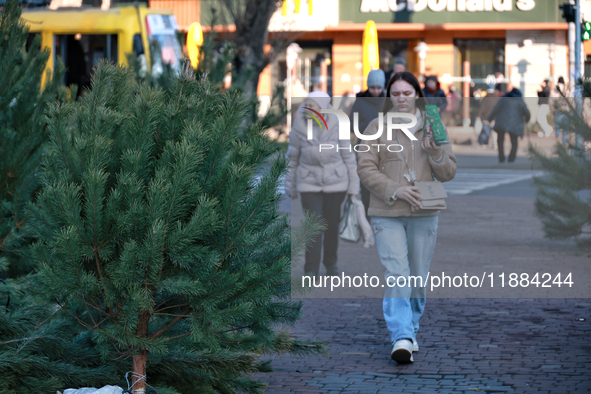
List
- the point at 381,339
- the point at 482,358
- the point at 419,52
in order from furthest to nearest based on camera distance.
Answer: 1. the point at 419,52
2. the point at 381,339
3. the point at 482,358

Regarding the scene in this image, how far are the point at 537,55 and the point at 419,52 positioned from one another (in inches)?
197

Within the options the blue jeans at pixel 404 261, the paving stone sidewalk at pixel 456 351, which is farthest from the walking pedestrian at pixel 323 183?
the blue jeans at pixel 404 261

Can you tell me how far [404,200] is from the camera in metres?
5.45

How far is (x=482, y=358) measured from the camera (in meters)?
5.37

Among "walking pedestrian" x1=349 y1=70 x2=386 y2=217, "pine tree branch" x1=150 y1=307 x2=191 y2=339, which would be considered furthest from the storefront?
"pine tree branch" x1=150 y1=307 x2=191 y2=339

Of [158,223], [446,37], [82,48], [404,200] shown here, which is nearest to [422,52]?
[446,37]

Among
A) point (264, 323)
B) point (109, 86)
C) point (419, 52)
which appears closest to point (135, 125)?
point (109, 86)

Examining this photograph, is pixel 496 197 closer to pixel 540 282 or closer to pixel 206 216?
pixel 540 282

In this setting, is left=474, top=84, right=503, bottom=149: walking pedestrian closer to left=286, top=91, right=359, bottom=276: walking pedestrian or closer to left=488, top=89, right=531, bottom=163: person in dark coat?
left=488, top=89, right=531, bottom=163: person in dark coat

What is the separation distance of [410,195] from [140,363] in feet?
7.48

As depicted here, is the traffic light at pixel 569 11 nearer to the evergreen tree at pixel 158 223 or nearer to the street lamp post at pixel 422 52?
the street lamp post at pixel 422 52

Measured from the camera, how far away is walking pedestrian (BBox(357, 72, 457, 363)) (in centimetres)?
545

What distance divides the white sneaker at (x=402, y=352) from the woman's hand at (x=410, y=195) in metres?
0.85

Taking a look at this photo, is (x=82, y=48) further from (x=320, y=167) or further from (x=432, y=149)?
(x=432, y=149)
